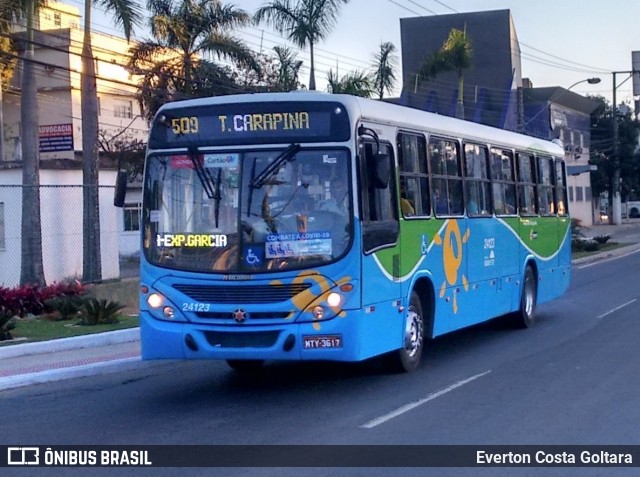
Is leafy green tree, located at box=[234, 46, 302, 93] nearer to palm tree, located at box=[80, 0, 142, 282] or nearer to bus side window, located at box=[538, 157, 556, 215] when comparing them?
palm tree, located at box=[80, 0, 142, 282]

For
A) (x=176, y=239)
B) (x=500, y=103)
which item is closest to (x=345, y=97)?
(x=176, y=239)

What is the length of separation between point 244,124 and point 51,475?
4328mm

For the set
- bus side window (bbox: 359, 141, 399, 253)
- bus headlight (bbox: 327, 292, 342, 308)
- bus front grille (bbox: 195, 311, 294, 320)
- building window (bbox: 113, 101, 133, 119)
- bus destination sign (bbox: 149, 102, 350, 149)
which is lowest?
bus front grille (bbox: 195, 311, 294, 320)

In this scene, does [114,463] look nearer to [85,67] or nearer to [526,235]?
[526,235]

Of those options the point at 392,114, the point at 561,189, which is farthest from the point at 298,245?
the point at 561,189

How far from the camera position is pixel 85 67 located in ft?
79.6

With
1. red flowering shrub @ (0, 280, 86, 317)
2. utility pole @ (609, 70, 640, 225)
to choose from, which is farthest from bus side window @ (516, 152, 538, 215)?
utility pole @ (609, 70, 640, 225)

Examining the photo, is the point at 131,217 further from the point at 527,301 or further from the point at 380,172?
the point at 380,172

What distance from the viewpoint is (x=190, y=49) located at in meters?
30.7

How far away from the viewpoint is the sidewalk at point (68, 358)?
40.4 feet

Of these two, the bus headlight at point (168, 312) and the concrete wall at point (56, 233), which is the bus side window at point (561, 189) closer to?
the bus headlight at point (168, 312)

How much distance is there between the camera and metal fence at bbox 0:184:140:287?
77.4ft

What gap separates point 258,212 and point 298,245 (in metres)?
0.56

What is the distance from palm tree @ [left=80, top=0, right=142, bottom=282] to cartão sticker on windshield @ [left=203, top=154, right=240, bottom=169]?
1115 centimetres
